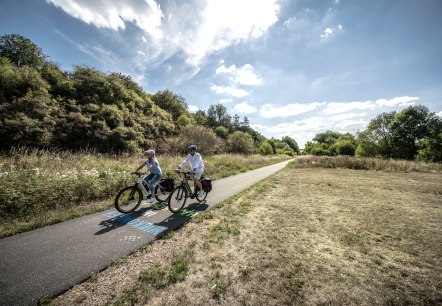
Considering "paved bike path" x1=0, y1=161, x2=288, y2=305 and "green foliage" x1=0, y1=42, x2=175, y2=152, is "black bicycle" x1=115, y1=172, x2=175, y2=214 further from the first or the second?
"green foliage" x1=0, y1=42, x2=175, y2=152

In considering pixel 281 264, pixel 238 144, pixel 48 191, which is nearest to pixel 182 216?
pixel 281 264

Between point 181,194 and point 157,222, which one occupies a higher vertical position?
point 181,194

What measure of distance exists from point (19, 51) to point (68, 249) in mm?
42291

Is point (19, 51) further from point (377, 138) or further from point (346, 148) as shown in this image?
point (346, 148)

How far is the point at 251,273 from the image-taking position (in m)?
3.31

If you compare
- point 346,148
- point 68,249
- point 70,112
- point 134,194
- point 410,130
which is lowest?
point 68,249

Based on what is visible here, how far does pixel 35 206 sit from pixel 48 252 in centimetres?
282

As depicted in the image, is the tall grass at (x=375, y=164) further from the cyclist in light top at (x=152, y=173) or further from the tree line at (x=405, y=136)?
the cyclist in light top at (x=152, y=173)

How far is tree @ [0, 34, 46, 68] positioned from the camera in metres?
27.0

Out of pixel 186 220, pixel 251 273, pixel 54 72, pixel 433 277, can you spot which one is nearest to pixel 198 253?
pixel 251 273

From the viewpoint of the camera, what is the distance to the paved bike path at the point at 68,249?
2.74m

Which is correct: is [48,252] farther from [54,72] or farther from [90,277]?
[54,72]

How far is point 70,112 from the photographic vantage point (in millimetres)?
18938

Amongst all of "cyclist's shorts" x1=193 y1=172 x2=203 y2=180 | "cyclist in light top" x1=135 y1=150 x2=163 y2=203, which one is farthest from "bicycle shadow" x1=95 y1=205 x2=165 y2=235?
"cyclist's shorts" x1=193 y1=172 x2=203 y2=180
